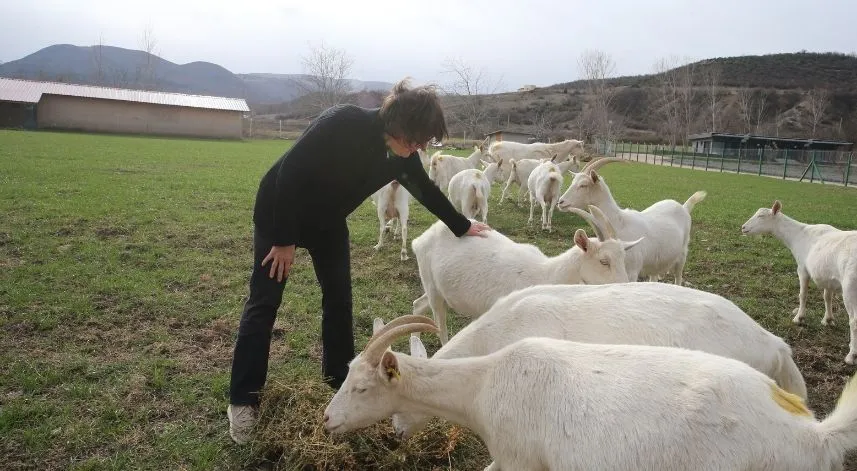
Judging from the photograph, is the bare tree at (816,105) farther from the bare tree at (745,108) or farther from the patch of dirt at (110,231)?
the patch of dirt at (110,231)

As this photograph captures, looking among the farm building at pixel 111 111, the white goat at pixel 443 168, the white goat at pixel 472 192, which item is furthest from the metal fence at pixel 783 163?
the farm building at pixel 111 111

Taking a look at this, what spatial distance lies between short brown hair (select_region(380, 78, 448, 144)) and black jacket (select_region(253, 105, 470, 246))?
A: 19cm

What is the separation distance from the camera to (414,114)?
3.30m

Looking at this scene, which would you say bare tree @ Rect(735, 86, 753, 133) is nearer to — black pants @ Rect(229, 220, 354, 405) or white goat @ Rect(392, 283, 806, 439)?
white goat @ Rect(392, 283, 806, 439)

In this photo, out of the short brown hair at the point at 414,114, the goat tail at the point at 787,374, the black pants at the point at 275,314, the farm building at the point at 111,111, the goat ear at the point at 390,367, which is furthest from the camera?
the farm building at the point at 111,111

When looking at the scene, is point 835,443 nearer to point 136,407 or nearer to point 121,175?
point 136,407

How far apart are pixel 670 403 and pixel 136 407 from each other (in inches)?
135

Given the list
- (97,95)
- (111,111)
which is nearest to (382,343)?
(111,111)

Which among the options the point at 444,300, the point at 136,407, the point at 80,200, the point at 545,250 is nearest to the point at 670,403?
the point at 444,300

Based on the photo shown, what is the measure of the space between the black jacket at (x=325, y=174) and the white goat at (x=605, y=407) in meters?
0.90

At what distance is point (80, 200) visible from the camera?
11.8m

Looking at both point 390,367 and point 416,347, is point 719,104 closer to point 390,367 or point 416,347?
point 416,347

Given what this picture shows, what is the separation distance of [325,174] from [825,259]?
5.76 meters

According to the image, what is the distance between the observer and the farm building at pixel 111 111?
46125 mm
